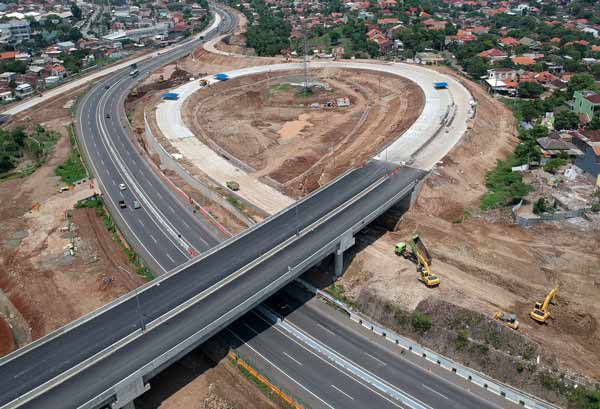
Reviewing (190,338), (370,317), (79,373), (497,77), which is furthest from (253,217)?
(497,77)

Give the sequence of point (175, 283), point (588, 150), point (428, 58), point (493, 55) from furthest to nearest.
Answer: point (428, 58) → point (493, 55) → point (588, 150) → point (175, 283)

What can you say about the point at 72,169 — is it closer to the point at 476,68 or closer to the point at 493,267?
the point at 493,267

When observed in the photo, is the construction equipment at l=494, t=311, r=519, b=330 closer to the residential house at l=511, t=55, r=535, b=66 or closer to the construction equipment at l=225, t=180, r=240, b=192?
the construction equipment at l=225, t=180, r=240, b=192

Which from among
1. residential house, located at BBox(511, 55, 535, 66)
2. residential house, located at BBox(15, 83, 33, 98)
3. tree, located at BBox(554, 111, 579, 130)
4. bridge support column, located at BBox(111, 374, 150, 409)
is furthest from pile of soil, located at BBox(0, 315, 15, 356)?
residential house, located at BBox(511, 55, 535, 66)

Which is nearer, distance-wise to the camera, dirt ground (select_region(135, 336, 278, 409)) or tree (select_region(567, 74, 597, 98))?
dirt ground (select_region(135, 336, 278, 409))

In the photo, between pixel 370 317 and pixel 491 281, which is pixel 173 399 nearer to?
pixel 370 317

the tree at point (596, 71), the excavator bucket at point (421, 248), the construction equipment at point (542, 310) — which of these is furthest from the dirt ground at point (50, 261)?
the tree at point (596, 71)

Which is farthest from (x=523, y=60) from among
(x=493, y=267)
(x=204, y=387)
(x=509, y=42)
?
(x=204, y=387)
